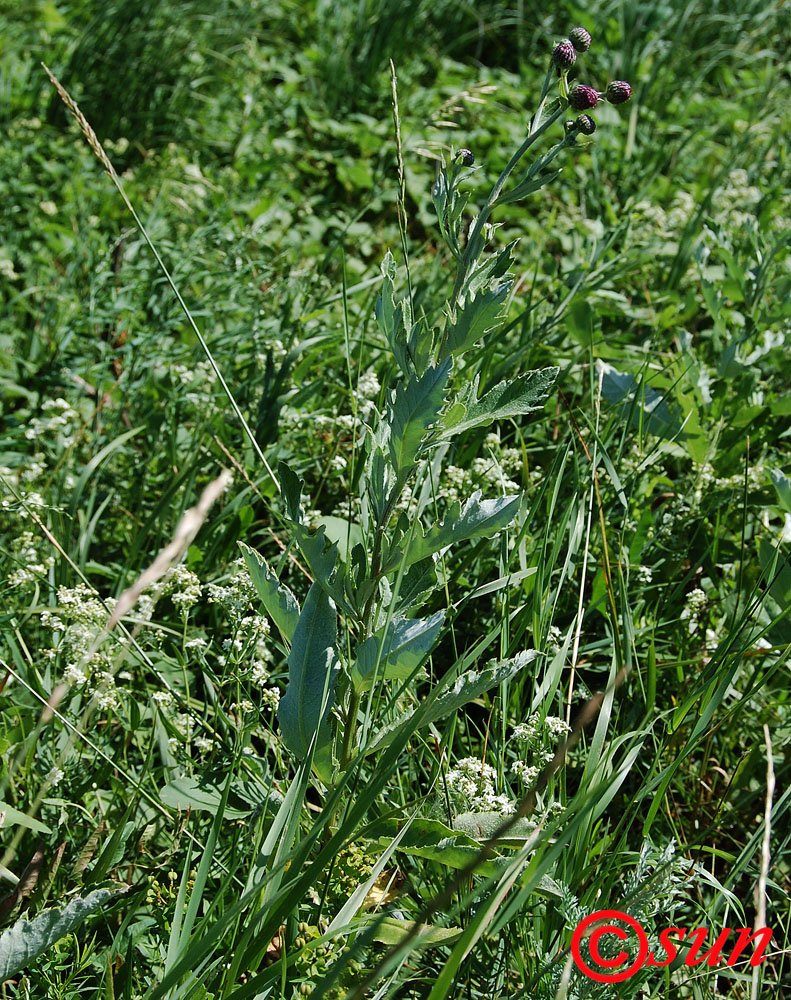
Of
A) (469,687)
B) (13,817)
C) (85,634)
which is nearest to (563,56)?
(469,687)

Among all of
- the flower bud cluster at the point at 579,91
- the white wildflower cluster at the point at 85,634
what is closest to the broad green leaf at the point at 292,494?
the white wildflower cluster at the point at 85,634

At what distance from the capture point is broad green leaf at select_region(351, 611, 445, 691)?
55.9 inches

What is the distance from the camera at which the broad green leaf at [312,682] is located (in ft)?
4.78

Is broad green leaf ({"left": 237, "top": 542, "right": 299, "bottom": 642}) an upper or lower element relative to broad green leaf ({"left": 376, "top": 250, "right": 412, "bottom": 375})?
lower

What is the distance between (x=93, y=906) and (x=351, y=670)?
1.64ft

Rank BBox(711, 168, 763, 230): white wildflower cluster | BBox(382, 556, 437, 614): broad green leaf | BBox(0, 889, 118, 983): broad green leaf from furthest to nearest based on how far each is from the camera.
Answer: BBox(711, 168, 763, 230): white wildflower cluster, BBox(382, 556, 437, 614): broad green leaf, BBox(0, 889, 118, 983): broad green leaf

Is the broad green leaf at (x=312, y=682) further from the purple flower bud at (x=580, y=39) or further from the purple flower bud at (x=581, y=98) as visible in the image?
the purple flower bud at (x=580, y=39)

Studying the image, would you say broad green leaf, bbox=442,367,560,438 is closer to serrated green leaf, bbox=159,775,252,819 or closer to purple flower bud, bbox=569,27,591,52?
purple flower bud, bbox=569,27,591,52

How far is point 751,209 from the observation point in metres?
3.65

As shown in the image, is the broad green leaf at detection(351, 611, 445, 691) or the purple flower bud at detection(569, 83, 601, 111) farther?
the broad green leaf at detection(351, 611, 445, 691)

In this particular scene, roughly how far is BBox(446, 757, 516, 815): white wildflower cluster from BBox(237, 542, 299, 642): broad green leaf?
1.21ft

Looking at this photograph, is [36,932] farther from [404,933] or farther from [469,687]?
[469,687]

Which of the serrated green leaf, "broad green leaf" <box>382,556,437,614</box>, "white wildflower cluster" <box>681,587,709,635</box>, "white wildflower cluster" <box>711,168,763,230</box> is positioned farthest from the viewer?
"white wildflower cluster" <box>711,168,763,230</box>

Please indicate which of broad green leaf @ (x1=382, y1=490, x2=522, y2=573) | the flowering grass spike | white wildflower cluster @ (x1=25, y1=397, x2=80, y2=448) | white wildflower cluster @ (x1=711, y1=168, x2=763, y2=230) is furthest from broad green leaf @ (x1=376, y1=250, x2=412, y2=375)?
white wildflower cluster @ (x1=711, y1=168, x2=763, y2=230)
